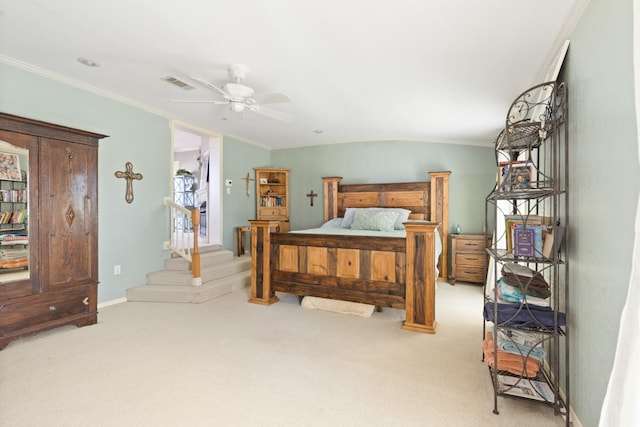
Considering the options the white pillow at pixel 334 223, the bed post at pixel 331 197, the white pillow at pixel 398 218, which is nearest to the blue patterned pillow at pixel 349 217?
the white pillow at pixel 398 218

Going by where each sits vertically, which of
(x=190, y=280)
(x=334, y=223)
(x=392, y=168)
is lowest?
(x=190, y=280)

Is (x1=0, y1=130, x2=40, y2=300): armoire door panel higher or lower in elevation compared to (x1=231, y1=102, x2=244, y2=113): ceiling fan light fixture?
lower

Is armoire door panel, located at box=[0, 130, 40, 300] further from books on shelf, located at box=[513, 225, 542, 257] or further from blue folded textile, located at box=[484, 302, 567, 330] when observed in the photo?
books on shelf, located at box=[513, 225, 542, 257]

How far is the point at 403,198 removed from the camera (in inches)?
210

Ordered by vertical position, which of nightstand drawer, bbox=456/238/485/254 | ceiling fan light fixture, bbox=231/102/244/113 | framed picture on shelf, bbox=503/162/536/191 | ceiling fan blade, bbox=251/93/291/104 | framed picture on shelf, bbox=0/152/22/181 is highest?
ceiling fan blade, bbox=251/93/291/104

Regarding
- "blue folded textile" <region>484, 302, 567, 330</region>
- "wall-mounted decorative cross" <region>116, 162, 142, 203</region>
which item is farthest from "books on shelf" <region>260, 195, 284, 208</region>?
"blue folded textile" <region>484, 302, 567, 330</region>

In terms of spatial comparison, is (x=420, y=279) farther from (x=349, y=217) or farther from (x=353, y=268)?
(x=349, y=217)

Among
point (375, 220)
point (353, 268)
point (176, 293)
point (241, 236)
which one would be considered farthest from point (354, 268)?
point (241, 236)

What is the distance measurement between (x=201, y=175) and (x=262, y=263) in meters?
4.23

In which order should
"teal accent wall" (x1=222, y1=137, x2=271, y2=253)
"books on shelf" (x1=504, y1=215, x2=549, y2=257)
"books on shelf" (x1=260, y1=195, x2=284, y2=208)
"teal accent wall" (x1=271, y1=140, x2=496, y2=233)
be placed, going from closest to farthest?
"books on shelf" (x1=504, y1=215, x2=549, y2=257), "teal accent wall" (x1=271, y1=140, x2=496, y2=233), "teal accent wall" (x1=222, y1=137, x2=271, y2=253), "books on shelf" (x1=260, y1=195, x2=284, y2=208)

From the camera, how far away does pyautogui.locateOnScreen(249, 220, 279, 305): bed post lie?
380 cm

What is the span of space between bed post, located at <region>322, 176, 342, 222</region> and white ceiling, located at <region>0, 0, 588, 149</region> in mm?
2083

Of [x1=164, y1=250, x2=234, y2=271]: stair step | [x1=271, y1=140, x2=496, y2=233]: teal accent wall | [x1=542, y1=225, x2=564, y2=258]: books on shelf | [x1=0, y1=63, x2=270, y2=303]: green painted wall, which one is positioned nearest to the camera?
[x1=542, y1=225, x2=564, y2=258]: books on shelf

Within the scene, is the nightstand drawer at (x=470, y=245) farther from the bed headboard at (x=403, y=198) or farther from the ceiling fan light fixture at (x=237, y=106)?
the ceiling fan light fixture at (x=237, y=106)
